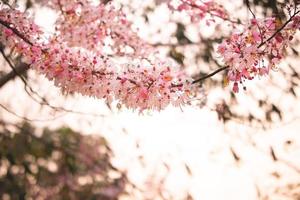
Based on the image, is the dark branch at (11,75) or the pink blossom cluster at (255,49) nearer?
the pink blossom cluster at (255,49)

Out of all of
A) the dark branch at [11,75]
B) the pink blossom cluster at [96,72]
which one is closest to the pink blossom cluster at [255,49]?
the pink blossom cluster at [96,72]

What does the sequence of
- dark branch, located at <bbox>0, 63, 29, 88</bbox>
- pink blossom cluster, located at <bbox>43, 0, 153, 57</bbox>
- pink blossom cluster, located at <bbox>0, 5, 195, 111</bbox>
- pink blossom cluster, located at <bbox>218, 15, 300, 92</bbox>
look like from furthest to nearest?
pink blossom cluster, located at <bbox>43, 0, 153, 57</bbox> → dark branch, located at <bbox>0, 63, 29, 88</bbox> → pink blossom cluster, located at <bbox>0, 5, 195, 111</bbox> → pink blossom cluster, located at <bbox>218, 15, 300, 92</bbox>

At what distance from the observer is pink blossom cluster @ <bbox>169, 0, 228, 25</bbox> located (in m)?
3.53

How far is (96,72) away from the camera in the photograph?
2172 millimetres

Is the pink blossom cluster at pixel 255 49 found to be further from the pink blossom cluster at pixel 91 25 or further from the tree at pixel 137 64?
the pink blossom cluster at pixel 91 25

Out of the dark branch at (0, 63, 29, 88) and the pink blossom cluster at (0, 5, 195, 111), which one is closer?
the pink blossom cluster at (0, 5, 195, 111)

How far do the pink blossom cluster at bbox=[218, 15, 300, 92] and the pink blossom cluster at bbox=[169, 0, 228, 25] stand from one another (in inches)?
62.7

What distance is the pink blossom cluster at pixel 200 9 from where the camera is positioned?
11.6 ft

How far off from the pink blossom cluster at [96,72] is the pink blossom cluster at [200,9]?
1475mm

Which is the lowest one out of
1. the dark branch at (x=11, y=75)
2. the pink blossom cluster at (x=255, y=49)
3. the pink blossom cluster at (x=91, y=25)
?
the pink blossom cluster at (x=255, y=49)

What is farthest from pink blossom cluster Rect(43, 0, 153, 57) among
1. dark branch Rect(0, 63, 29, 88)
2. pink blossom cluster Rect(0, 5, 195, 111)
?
pink blossom cluster Rect(0, 5, 195, 111)

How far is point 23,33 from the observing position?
2316mm

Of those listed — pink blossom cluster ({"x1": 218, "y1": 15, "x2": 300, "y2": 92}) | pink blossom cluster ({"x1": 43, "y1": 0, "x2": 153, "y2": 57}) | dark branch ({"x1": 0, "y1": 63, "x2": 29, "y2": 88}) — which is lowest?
pink blossom cluster ({"x1": 218, "y1": 15, "x2": 300, "y2": 92})

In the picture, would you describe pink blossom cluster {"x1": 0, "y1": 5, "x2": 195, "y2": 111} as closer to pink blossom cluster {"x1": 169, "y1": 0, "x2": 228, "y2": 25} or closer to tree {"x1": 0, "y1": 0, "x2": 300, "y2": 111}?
tree {"x1": 0, "y1": 0, "x2": 300, "y2": 111}
